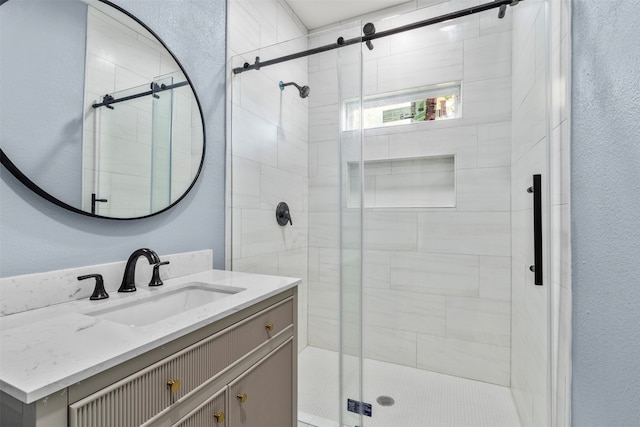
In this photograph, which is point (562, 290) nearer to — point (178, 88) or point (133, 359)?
point (133, 359)

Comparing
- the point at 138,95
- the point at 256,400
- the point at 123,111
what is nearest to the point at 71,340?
the point at 256,400

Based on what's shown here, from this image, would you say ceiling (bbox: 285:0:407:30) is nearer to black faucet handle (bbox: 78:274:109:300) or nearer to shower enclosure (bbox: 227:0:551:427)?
shower enclosure (bbox: 227:0:551:427)

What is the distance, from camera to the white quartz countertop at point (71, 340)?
0.54 meters

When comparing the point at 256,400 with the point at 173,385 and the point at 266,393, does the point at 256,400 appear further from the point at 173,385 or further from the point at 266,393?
the point at 173,385

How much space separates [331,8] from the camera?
2357 millimetres

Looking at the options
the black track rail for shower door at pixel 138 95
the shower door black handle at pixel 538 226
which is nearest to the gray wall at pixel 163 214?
the black track rail for shower door at pixel 138 95

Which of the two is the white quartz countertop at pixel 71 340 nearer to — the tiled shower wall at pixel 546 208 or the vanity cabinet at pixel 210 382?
the vanity cabinet at pixel 210 382

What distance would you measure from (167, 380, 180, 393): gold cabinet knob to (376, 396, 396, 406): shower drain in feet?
4.59

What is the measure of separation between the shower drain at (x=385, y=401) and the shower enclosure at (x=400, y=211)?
0.01 m

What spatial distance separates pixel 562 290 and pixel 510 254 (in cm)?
86

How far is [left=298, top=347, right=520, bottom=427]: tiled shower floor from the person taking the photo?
166cm

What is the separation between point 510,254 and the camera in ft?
6.20

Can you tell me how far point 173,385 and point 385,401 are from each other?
1447 mm

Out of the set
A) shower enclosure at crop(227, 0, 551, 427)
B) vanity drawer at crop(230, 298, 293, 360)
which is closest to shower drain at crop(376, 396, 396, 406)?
shower enclosure at crop(227, 0, 551, 427)
